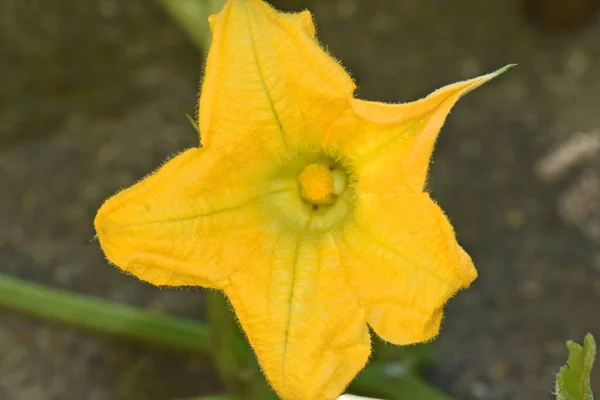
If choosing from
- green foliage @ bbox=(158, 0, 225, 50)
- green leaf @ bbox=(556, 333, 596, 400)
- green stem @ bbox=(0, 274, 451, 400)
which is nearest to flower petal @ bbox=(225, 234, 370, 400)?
green leaf @ bbox=(556, 333, 596, 400)

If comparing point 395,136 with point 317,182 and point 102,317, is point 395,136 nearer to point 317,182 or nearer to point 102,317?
point 317,182

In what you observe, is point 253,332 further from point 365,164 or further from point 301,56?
point 301,56

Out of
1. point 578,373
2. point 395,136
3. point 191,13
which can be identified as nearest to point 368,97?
point 191,13

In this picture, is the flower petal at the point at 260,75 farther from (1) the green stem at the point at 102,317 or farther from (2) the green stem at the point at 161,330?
(1) the green stem at the point at 102,317

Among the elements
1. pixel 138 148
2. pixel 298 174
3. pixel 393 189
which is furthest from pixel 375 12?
pixel 393 189

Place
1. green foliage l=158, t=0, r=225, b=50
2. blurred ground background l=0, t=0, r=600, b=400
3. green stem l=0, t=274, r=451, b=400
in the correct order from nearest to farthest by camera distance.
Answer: green stem l=0, t=274, r=451, b=400 < green foliage l=158, t=0, r=225, b=50 < blurred ground background l=0, t=0, r=600, b=400

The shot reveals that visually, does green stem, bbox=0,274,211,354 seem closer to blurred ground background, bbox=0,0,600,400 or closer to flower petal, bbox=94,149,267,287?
blurred ground background, bbox=0,0,600,400
